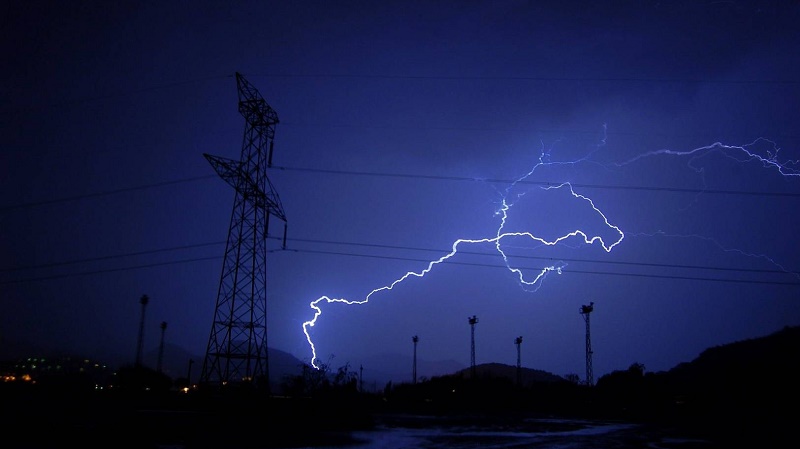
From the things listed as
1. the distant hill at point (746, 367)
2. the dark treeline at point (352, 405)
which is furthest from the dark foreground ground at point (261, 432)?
the distant hill at point (746, 367)

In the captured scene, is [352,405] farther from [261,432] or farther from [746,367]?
[746,367]

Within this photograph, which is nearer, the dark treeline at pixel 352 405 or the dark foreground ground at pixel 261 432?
the dark foreground ground at pixel 261 432

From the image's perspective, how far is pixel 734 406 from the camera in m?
43.8

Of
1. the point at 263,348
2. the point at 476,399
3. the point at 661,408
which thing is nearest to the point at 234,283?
the point at 263,348

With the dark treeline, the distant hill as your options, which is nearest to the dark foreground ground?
the dark treeline

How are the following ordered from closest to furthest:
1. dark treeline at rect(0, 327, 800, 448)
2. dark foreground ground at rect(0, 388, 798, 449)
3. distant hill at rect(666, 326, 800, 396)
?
dark foreground ground at rect(0, 388, 798, 449), dark treeline at rect(0, 327, 800, 448), distant hill at rect(666, 326, 800, 396)

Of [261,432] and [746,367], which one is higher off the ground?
[746,367]

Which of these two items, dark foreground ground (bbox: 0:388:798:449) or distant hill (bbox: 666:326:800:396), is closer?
dark foreground ground (bbox: 0:388:798:449)

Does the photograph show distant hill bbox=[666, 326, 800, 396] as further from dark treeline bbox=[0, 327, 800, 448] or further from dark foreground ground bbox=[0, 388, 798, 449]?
dark foreground ground bbox=[0, 388, 798, 449]

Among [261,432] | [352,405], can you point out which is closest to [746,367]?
[352,405]

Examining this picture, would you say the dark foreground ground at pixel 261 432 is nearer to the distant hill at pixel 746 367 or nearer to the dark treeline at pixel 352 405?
the dark treeline at pixel 352 405

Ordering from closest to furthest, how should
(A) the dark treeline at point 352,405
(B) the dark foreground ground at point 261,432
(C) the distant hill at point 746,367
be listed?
(B) the dark foreground ground at point 261,432 → (A) the dark treeline at point 352,405 → (C) the distant hill at point 746,367

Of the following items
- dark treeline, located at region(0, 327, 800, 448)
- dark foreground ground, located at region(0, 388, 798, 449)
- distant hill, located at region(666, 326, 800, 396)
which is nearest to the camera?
dark foreground ground, located at region(0, 388, 798, 449)

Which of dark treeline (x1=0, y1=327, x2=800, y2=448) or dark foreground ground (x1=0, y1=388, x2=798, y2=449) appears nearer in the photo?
dark foreground ground (x1=0, y1=388, x2=798, y2=449)
